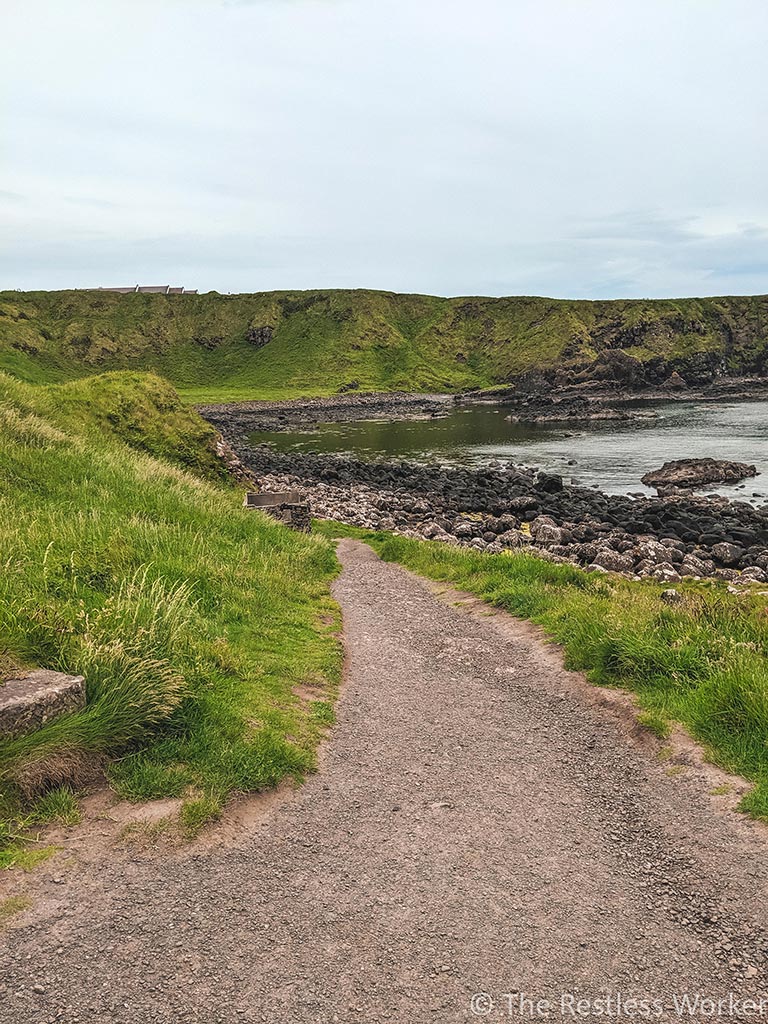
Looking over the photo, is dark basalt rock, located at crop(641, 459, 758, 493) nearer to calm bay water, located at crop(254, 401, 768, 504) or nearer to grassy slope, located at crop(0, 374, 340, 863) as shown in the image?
calm bay water, located at crop(254, 401, 768, 504)

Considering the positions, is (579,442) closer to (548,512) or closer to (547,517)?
(548,512)

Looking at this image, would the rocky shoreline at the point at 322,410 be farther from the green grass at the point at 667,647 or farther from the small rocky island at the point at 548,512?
the green grass at the point at 667,647

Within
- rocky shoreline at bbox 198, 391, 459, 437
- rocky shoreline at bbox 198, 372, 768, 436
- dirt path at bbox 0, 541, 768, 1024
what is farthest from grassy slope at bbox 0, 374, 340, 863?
rocky shoreline at bbox 198, 372, 768, 436

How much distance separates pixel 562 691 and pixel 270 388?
16645 cm

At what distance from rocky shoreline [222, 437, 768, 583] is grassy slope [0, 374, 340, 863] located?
44.9 ft

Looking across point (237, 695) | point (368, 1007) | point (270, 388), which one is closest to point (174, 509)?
point (237, 695)

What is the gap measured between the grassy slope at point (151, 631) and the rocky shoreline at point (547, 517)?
13688mm

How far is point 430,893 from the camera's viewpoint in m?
5.23

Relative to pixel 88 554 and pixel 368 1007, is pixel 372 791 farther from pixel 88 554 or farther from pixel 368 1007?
pixel 88 554

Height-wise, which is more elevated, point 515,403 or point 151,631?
point 515,403

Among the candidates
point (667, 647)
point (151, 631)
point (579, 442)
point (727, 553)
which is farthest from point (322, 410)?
point (151, 631)

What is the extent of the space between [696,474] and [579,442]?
94.5 feet

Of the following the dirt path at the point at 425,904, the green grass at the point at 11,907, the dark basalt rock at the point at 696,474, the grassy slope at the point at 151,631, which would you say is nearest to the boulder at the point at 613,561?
the grassy slope at the point at 151,631

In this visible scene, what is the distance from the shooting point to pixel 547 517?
33312 millimetres
